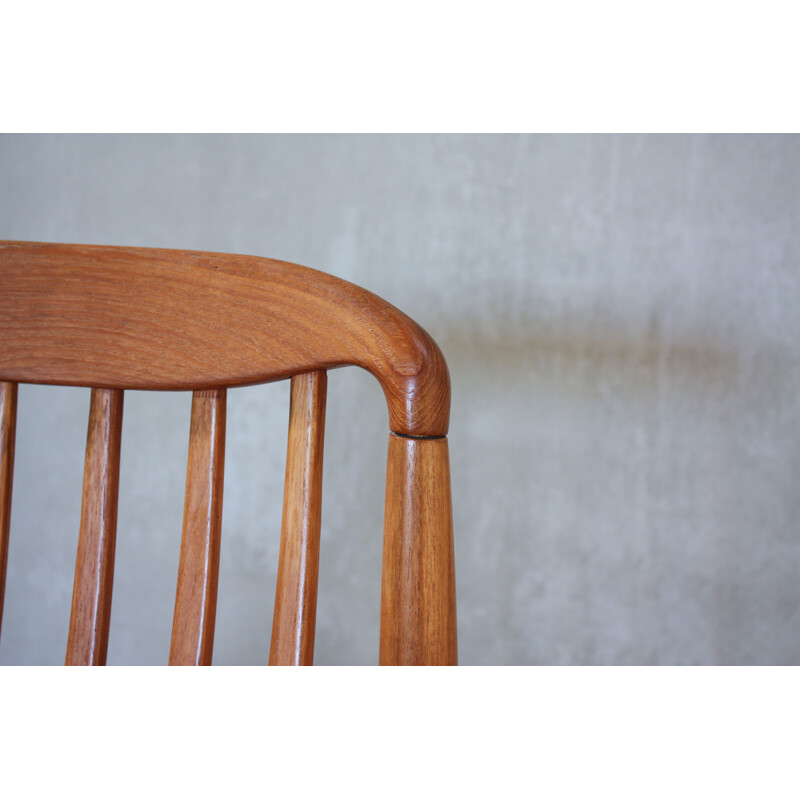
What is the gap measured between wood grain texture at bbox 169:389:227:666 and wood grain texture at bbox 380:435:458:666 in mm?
79

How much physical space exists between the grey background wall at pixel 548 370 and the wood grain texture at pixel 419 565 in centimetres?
54

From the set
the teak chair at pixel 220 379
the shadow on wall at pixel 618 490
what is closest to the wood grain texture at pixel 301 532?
the teak chair at pixel 220 379

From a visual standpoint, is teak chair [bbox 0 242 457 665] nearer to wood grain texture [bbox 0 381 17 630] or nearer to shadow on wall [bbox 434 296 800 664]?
wood grain texture [bbox 0 381 17 630]

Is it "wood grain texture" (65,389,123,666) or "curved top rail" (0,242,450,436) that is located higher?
"curved top rail" (0,242,450,436)

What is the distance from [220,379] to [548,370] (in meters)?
0.56

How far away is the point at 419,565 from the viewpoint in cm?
23

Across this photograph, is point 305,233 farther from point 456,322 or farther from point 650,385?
point 650,385

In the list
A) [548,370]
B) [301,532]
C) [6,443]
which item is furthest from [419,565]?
[548,370]

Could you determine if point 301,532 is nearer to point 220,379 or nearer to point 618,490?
point 220,379

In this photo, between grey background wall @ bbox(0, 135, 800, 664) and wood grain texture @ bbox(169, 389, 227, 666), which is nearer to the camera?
wood grain texture @ bbox(169, 389, 227, 666)

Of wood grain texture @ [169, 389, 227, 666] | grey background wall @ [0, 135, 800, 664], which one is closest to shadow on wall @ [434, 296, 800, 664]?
grey background wall @ [0, 135, 800, 664]

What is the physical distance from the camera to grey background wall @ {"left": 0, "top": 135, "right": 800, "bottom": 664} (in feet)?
2.41

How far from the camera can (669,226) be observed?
0.74 metres
